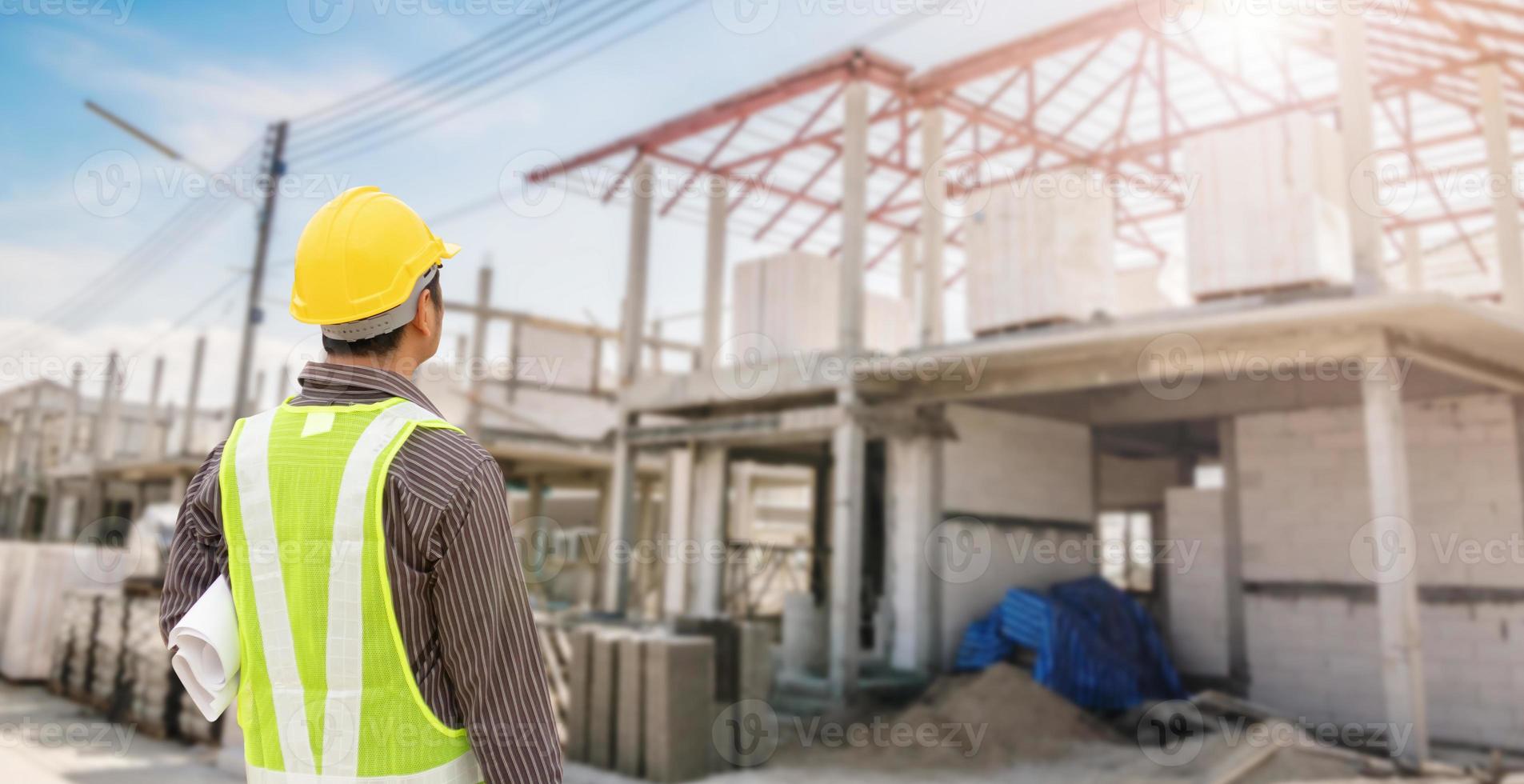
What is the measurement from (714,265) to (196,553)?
14370 millimetres

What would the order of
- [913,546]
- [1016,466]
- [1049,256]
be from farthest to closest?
[1016,466]
[913,546]
[1049,256]

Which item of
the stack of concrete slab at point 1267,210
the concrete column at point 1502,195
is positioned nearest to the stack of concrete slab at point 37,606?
the stack of concrete slab at point 1267,210

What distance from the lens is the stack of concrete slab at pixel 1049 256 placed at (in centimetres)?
1120

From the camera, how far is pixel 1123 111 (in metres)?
15.0

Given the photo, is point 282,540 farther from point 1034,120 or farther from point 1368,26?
point 1034,120

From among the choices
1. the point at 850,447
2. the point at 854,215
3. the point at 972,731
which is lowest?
the point at 972,731

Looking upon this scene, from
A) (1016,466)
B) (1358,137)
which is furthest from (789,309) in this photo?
(1358,137)

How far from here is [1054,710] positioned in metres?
10.8

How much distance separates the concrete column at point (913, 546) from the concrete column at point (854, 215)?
5.48 ft

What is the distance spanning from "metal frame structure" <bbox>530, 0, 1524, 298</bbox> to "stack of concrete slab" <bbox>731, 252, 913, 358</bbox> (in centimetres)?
186

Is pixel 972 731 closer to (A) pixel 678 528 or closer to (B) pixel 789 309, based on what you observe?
(B) pixel 789 309

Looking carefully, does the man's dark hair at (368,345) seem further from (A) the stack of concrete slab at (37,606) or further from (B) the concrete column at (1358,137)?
(A) the stack of concrete slab at (37,606)

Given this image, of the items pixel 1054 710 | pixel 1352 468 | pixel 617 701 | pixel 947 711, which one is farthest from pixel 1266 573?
pixel 617 701

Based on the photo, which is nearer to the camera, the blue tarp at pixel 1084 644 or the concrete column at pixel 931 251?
the blue tarp at pixel 1084 644
